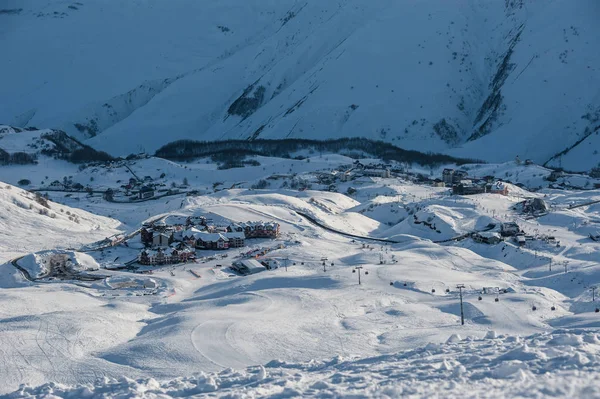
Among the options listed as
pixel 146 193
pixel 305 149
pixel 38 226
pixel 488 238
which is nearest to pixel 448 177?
pixel 146 193

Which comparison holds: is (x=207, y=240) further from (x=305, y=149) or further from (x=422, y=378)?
(x=305, y=149)

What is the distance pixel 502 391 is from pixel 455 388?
897mm

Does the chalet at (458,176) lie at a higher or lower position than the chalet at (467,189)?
higher

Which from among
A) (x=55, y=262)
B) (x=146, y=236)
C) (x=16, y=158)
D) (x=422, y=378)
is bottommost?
(x=55, y=262)

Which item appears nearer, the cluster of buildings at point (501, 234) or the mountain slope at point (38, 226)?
the mountain slope at point (38, 226)

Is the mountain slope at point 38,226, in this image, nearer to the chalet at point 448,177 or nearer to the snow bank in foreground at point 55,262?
the snow bank in foreground at point 55,262

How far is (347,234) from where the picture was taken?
2282 inches

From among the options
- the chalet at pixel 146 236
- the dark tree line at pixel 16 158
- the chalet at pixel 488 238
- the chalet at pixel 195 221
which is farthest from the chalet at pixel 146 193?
the chalet at pixel 488 238

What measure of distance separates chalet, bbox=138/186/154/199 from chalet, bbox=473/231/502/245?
47.6 m

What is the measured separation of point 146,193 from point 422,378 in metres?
79.7

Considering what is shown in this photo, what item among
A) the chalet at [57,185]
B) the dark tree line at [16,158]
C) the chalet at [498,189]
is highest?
the dark tree line at [16,158]

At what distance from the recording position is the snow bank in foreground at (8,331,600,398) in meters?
13.8

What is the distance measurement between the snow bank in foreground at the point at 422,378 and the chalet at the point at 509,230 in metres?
38.0

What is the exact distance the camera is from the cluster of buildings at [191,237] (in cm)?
4709
